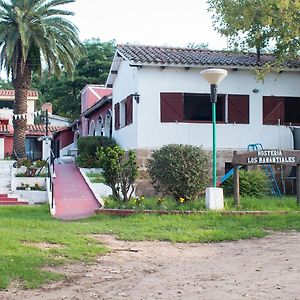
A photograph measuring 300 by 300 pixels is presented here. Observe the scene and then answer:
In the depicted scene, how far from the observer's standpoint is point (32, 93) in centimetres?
5297

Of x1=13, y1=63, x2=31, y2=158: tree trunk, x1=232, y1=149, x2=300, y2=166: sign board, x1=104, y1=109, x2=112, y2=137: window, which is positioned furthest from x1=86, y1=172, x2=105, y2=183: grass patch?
x1=13, y1=63, x2=31, y2=158: tree trunk

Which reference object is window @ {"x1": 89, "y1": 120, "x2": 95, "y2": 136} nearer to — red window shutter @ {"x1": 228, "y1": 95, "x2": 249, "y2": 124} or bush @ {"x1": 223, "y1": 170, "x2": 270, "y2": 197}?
red window shutter @ {"x1": 228, "y1": 95, "x2": 249, "y2": 124}

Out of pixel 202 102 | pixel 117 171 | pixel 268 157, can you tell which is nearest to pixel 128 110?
pixel 202 102

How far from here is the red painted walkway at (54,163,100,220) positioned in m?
16.7

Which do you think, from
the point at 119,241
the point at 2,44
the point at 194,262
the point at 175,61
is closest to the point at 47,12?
the point at 2,44

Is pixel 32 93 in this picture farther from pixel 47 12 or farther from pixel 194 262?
pixel 194 262

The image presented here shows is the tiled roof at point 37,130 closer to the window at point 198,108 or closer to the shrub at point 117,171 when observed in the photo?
the window at point 198,108

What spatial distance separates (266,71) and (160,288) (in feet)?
49.0

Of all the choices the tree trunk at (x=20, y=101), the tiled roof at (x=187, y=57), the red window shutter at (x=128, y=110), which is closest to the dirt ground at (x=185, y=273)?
the tiled roof at (x=187, y=57)

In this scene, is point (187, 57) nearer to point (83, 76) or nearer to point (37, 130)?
point (37, 130)

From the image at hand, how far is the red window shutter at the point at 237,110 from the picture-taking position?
2289cm

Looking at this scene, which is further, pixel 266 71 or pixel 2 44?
pixel 2 44

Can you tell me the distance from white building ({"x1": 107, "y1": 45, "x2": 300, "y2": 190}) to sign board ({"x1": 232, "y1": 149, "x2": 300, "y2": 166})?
616cm

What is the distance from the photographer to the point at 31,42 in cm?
2983
